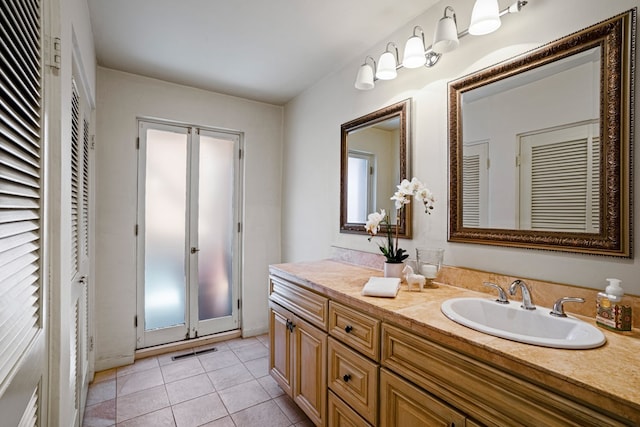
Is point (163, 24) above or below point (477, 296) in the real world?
above

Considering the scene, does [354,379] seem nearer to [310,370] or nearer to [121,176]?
[310,370]

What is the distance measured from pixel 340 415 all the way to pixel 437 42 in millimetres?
1966

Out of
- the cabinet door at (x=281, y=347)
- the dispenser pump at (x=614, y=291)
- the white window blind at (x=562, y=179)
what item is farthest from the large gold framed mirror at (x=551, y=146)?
the cabinet door at (x=281, y=347)

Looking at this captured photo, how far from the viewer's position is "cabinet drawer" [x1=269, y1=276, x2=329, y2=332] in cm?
170

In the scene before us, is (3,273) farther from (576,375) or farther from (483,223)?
(483,223)

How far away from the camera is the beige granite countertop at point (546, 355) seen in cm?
71

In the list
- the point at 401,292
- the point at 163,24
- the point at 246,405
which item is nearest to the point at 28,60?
the point at 163,24

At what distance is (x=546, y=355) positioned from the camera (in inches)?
34.1

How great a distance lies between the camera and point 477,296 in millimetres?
1458

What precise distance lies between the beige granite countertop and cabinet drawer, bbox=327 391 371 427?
526mm

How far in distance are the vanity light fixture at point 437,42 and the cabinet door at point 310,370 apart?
1619 millimetres

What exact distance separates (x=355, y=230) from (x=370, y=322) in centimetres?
104

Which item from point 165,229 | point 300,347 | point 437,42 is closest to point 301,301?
point 300,347

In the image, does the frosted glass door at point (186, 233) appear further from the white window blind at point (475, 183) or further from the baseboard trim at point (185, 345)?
the white window blind at point (475, 183)
